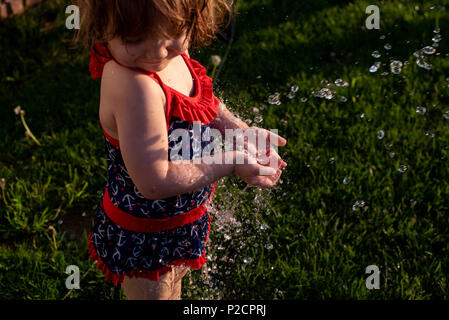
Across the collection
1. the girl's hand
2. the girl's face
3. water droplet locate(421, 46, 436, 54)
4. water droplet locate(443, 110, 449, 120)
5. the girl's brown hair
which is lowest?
water droplet locate(443, 110, 449, 120)

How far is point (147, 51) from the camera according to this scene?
1.25 meters

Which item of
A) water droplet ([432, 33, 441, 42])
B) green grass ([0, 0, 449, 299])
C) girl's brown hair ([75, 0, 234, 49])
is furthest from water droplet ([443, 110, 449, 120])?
girl's brown hair ([75, 0, 234, 49])

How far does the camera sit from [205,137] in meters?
1.59

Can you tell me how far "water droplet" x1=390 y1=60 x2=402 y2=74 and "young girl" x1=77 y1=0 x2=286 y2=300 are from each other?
75.5 inches

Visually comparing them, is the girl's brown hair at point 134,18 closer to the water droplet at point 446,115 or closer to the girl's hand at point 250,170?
the girl's hand at point 250,170

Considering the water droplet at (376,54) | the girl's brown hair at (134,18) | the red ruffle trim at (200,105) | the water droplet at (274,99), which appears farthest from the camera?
the water droplet at (376,54)

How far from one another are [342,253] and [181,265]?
92cm

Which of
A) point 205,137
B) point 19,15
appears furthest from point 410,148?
point 19,15

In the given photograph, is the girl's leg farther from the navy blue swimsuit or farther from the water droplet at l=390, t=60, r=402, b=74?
the water droplet at l=390, t=60, r=402, b=74

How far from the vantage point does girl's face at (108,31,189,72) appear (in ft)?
4.09

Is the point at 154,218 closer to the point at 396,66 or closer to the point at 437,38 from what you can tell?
the point at 396,66

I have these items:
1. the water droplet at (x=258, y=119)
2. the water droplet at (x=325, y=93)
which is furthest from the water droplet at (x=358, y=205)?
the water droplet at (x=325, y=93)

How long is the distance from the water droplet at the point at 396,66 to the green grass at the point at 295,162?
0.18 feet

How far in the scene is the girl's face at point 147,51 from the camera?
125 centimetres
